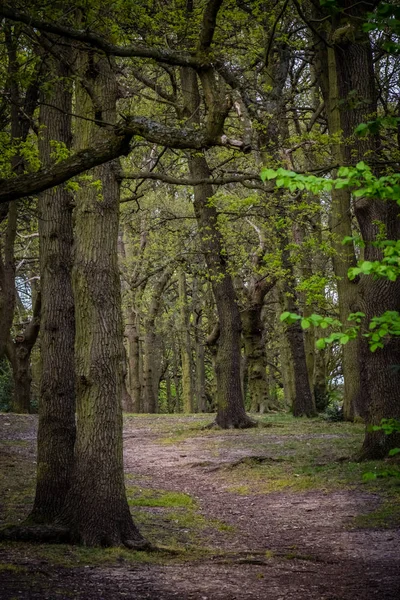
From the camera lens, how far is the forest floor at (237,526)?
6.64 metres

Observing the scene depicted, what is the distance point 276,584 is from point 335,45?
946 centimetres

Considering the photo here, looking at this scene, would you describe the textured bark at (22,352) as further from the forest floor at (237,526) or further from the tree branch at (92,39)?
the tree branch at (92,39)

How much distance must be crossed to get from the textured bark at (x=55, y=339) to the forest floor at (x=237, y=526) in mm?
833

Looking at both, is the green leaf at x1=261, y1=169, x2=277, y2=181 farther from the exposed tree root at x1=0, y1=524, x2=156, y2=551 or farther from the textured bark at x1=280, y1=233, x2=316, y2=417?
the textured bark at x1=280, y1=233, x2=316, y2=417

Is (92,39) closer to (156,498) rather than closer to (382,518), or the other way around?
(382,518)

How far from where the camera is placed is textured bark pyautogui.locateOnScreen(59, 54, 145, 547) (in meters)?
8.19

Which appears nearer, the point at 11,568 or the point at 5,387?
the point at 11,568

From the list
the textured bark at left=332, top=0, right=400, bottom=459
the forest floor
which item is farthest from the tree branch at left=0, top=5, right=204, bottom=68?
the textured bark at left=332, top=0, right=400, bottom=459

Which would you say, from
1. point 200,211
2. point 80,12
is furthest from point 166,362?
point 80,12

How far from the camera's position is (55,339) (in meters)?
9.42

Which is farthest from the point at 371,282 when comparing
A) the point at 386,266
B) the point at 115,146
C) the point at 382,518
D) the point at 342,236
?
the point at 386,266

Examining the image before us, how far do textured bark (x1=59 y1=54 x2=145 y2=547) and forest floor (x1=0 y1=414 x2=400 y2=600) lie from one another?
447 millimetres

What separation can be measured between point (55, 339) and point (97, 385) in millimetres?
1451

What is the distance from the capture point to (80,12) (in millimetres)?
9461
